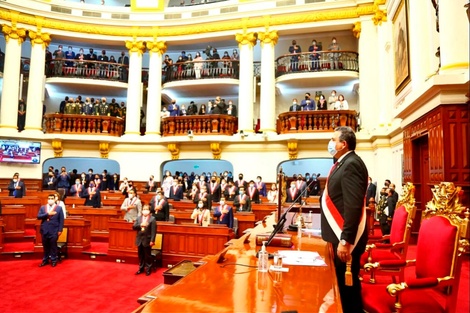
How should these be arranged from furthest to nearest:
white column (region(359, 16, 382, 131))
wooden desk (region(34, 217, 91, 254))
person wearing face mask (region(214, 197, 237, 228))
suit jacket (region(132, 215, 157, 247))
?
white column (region(359, 16, 382, 131))
person wearing face mask (region(214, 197, 237, 228))
wooden desk (region(34, 217, 91, 254))
suit jacket (region(132, 215, 157, 247))

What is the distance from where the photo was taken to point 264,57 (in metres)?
13.0

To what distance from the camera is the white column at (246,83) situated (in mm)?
12984

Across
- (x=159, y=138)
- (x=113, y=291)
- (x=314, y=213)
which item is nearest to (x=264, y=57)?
(x=159, y=138)

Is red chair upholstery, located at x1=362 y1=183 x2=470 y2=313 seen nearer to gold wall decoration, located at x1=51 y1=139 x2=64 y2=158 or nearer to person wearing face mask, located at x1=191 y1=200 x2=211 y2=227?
person wearing face mask, located at x1=191 y1=200 x2=211 y2=227

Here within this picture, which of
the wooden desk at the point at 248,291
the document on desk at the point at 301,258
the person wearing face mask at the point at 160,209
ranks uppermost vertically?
the document on desk at the point at 301,258

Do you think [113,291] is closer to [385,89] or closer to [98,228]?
[98,228]

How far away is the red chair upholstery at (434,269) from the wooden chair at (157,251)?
431 centimetres

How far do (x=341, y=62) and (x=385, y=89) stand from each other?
2.40 metres

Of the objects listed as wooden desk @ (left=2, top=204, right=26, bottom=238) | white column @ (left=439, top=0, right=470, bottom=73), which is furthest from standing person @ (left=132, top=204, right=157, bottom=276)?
white column @ (left=439, top=0, right=470, bottom=73)

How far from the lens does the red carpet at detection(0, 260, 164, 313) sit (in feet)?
13.8

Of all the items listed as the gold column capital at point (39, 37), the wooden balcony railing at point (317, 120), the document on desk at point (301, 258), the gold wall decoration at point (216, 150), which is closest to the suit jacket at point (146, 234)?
the document on desk at point (301, 258)

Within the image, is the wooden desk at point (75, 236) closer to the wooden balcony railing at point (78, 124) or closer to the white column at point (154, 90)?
the white column at point (154, 90)

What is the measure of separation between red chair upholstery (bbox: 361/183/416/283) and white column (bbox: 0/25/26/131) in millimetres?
13804

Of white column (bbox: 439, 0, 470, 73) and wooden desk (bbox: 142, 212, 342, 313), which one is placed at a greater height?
white column (bbox: 439, 0, 470, 73)
